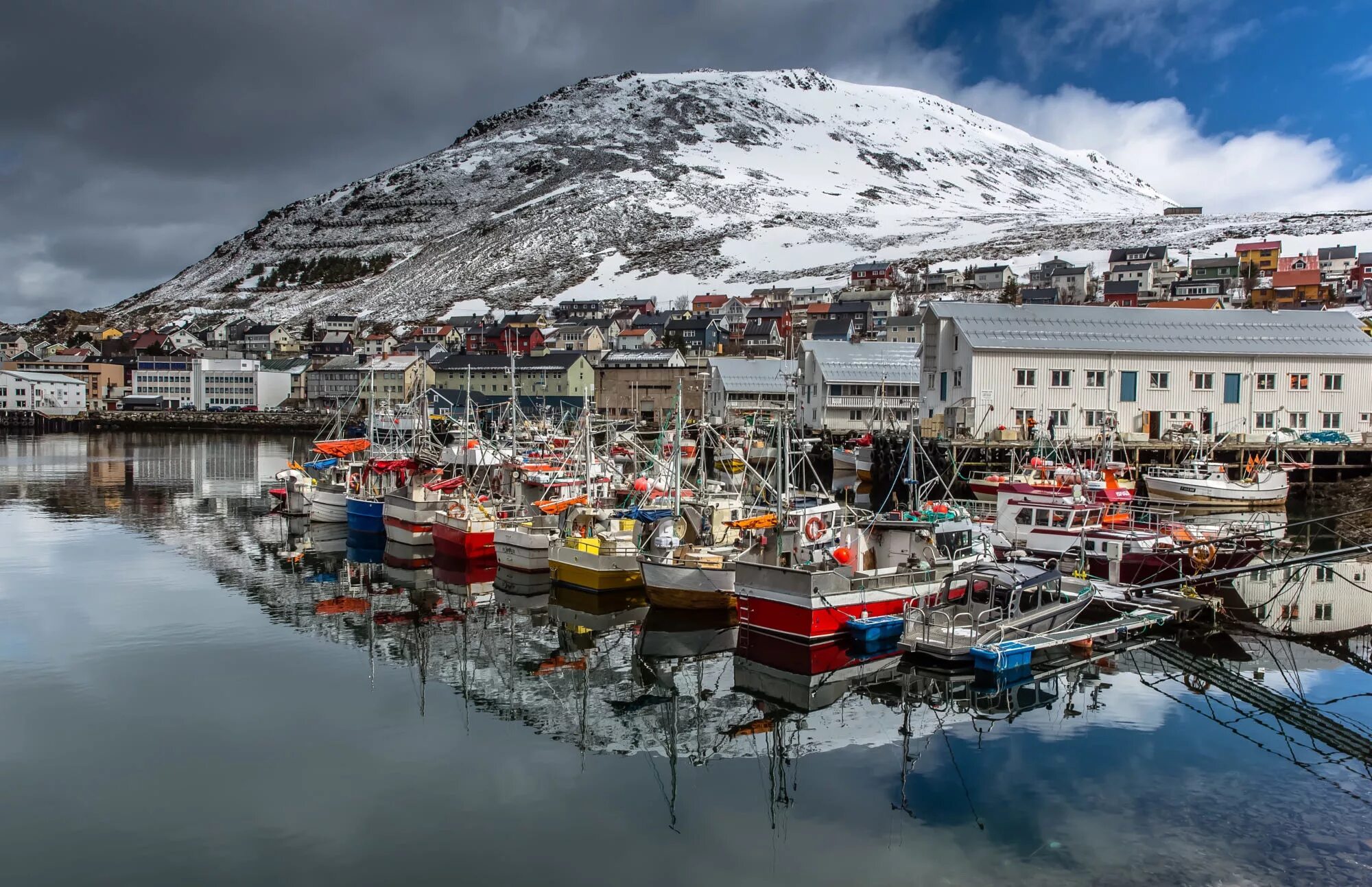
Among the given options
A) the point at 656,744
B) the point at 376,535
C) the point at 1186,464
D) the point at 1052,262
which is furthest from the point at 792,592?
the point at 1052,262

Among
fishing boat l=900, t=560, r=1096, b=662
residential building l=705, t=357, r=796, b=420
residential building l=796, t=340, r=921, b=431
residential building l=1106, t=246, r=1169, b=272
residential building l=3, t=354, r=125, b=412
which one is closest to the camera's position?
fishing boat l=900, t=560, r=1096, b=662

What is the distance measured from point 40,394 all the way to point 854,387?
91914 millimetres

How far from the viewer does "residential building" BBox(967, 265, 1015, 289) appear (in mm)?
115250

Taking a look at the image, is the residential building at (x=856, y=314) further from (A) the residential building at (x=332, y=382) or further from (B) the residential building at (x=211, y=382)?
(B) the residential building at (x=211, y=382)

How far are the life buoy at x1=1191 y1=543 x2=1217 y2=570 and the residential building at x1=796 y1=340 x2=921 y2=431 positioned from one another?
35.1 m

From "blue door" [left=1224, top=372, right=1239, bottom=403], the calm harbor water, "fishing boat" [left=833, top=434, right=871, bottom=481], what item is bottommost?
the calm harbor water

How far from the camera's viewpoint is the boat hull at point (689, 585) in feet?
65.8

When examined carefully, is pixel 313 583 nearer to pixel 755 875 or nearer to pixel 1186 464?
pixel 755 875

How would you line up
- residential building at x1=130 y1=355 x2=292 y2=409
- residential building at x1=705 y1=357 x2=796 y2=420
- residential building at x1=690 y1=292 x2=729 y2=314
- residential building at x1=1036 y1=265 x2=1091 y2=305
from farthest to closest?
residential building at x1=690 y1=292 x2=729 y2=314 → residential building at x1=130 y1=355 x2=292 y2=409 → residential building at x1=1036 y1=265 x2=1091 y2=305 → residential building at x1=705 y1=357 x2=796 y2=420

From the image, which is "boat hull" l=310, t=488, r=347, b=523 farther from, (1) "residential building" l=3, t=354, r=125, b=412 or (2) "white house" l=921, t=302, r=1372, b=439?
(1) "residential building" l=3, t=354, r=125, b=412

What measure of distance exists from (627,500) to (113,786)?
18.7 meters

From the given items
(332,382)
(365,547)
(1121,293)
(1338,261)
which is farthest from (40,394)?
(1338,261)

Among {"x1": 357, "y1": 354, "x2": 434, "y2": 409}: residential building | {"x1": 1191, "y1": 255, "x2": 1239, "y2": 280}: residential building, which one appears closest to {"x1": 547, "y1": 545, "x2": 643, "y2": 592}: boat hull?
{"x1": 357, "y1": 354, "x2": 434, "y2": 409}: residential building

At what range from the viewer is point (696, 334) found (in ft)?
358
